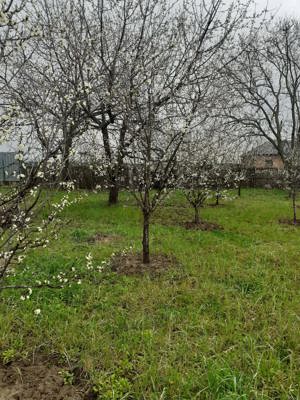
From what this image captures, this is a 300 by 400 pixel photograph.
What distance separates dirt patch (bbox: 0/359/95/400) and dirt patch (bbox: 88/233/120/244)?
3.78 metres

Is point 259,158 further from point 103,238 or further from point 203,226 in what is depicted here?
point 103,238

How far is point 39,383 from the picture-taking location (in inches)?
99.8

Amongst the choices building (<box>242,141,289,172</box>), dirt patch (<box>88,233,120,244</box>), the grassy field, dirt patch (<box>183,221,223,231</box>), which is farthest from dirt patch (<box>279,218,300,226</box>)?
building (<box>242,141,289,172</box>)

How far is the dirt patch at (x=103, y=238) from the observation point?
655cm

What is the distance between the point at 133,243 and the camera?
21.1 feet

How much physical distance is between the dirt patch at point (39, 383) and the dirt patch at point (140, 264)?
2.12 meters

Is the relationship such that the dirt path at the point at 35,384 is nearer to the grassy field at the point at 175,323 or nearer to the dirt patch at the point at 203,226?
the grassy field at the point at 175,323

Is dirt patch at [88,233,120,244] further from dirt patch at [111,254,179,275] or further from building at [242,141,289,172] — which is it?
building at [242,141,289,172]

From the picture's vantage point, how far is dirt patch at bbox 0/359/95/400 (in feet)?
7.91

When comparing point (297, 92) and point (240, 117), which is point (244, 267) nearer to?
point (240, 117)

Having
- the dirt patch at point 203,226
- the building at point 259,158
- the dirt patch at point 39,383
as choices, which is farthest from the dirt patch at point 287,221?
the dirt patch at point 39,383

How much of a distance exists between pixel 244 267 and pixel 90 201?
7644 millimetres

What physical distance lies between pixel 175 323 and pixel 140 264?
1.78 m

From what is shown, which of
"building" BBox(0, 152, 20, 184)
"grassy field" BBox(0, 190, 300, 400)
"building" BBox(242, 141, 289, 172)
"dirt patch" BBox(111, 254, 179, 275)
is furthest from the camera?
"building" BBox(242, 141, 289, 172)
